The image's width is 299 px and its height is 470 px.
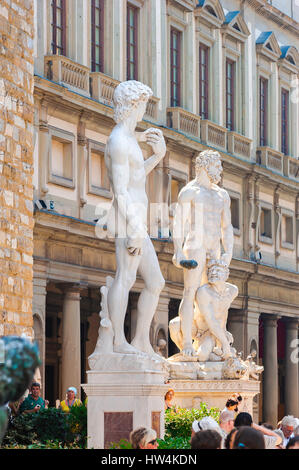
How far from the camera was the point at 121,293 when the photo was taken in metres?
14.5

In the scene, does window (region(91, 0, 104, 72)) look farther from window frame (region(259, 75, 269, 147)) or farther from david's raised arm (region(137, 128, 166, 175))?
david's raised arm (region(137, 128, 166, 175))

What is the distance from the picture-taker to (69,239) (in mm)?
31172

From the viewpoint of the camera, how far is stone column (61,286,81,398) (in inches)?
1220

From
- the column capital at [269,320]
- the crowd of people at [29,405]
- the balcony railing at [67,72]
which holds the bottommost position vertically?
the crowd of people at [29,405]

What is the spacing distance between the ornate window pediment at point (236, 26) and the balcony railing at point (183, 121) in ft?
13.9

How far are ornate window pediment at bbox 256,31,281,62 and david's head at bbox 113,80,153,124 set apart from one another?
2896cm

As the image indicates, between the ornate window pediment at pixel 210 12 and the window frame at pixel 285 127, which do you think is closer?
the ornate window pediment at pixel 210 12

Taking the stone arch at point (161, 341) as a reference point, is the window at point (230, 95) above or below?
above

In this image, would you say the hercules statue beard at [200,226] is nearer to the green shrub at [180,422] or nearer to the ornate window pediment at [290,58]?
the green shrub at [180,422]

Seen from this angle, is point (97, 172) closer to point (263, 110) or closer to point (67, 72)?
point (67, 72)

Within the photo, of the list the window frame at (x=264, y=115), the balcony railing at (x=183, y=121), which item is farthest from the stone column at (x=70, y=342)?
the window frame at (x=264, y=115)

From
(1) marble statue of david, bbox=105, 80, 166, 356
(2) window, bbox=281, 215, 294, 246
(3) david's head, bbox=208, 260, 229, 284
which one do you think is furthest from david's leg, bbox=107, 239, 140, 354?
(2) window, bbox=281, 215, 294, 246

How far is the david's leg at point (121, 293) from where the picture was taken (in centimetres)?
1441
